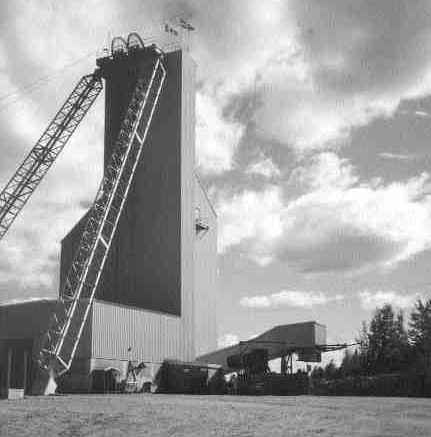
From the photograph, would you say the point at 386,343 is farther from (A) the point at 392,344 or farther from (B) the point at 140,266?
(B) the point at 140,266

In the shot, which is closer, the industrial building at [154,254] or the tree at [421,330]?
the industrial building at [154,254]

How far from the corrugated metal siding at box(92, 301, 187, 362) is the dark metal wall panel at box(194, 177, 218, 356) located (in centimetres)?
401

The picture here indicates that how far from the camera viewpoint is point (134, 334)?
52156mm

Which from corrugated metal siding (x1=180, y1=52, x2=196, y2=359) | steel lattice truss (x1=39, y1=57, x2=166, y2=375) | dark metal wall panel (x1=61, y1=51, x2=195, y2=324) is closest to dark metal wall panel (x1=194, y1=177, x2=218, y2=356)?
corrugated metal siding (x1=180, y1=52, x2=196, y2=359)

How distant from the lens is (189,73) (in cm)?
6706

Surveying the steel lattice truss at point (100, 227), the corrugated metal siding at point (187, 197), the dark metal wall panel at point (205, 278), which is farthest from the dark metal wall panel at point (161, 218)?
the dark metal wall panel at point (205, 278)

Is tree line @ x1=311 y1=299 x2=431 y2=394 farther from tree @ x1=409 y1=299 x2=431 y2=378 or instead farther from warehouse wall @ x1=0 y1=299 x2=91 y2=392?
warehouse wall @ x1=0 y1=299 x2=91 y2=392

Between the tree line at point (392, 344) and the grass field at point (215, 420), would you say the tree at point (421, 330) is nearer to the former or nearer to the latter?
the tree line at point (392, 344)

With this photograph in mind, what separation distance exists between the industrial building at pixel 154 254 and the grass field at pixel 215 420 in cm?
2029

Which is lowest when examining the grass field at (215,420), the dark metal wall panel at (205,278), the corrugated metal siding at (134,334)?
the grass field at (215,420)

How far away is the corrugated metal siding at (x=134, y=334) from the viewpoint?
48812 mm

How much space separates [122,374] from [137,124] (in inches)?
989

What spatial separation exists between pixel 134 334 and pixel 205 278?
14.1 metres

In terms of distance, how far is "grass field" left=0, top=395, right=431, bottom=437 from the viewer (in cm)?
2189
